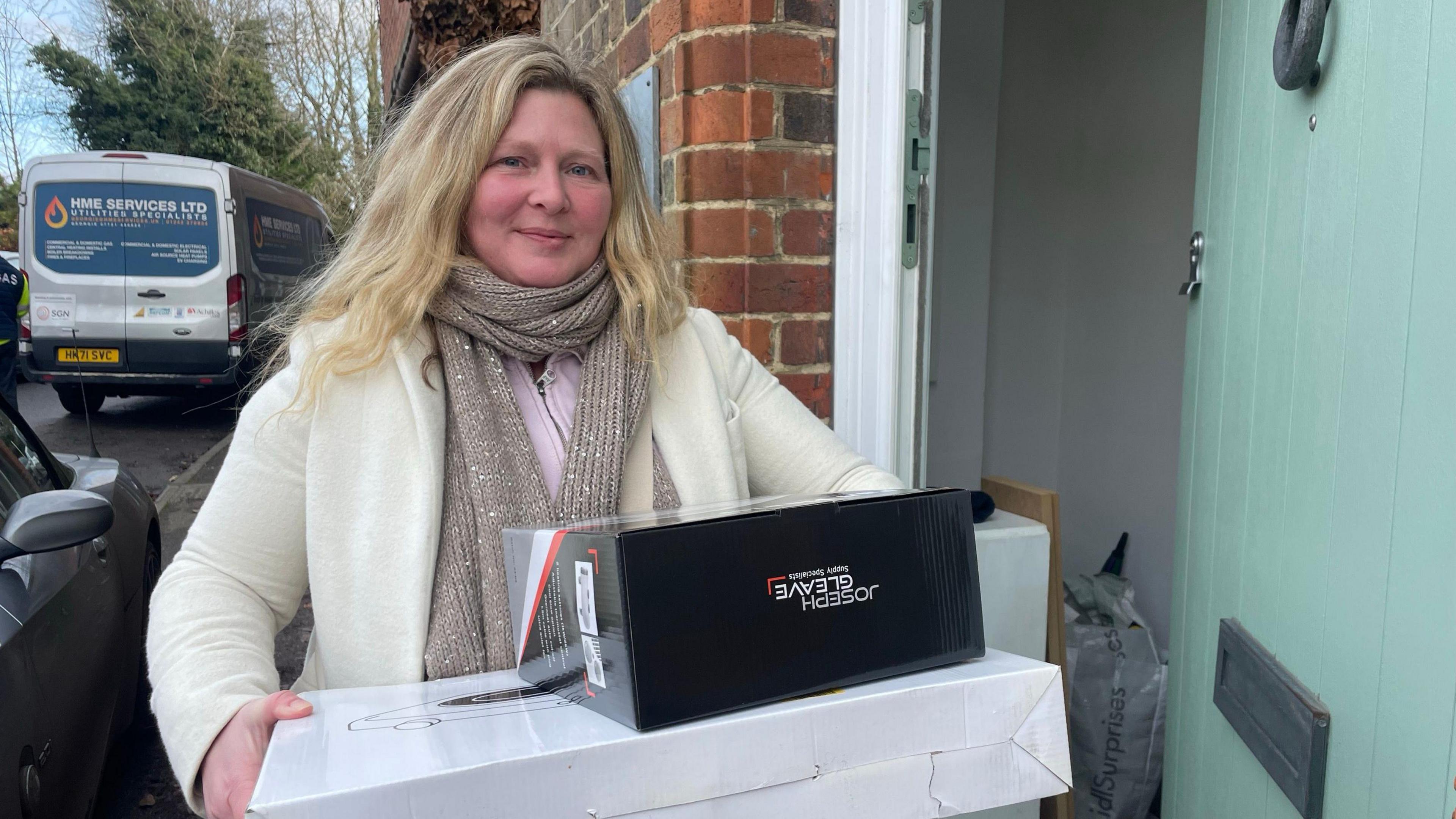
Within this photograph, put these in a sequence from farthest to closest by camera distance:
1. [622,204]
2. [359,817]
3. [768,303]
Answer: [768,303] → [622,204] → [359,817]

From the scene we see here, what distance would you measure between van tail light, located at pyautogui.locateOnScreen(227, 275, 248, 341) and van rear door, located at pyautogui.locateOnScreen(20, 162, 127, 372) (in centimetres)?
99

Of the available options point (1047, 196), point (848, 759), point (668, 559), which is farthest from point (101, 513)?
point (1047, 196)

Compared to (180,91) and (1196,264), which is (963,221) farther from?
(180,91)

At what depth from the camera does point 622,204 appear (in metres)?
1.66

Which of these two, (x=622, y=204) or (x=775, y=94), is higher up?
(x=775, y=94)

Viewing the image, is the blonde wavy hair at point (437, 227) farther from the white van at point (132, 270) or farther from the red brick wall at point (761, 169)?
the white van at point (132, 270)

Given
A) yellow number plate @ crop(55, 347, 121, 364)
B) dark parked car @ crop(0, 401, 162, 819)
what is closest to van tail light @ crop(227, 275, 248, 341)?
yellow number plate @ crop(55, 347, 121, 364)

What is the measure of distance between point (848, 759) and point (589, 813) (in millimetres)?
277

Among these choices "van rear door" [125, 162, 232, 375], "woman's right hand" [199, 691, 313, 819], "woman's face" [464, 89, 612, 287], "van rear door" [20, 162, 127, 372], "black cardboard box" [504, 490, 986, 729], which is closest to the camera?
"black cardboard box" [504, 490, 986, 729]

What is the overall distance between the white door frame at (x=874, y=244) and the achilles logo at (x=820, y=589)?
3.89 ft

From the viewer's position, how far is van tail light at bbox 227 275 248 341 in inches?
389

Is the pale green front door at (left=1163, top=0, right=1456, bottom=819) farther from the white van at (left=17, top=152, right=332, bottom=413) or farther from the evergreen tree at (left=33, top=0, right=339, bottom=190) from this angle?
the evergreen tree at (left=33, top=0, right=339, bottom=190)

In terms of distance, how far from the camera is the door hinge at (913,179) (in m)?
2.18

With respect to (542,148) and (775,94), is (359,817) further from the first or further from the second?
(775,94)
